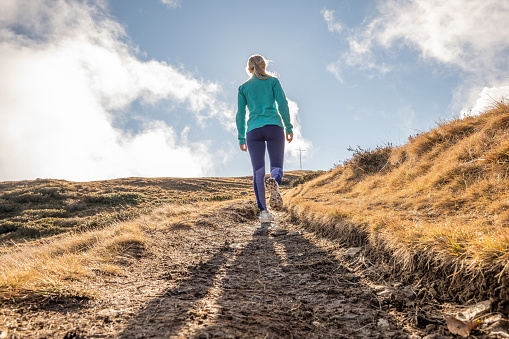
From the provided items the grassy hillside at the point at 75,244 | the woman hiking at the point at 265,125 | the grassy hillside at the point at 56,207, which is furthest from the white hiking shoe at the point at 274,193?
the grassy hillside at the point at 56,207

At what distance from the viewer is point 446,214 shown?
3.46 metres

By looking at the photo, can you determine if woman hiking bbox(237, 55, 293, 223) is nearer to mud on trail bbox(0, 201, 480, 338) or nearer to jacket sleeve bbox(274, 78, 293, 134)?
jacket sleeve bbox(274, 78, 293, 134)

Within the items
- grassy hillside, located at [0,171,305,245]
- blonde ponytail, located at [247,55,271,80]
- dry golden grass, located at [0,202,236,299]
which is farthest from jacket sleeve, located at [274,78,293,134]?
grassy hillside, located at [0,171,305,245]

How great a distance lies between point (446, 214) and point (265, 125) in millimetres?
3456

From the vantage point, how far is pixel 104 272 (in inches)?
110

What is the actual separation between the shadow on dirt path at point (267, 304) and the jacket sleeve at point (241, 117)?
10.7 ft

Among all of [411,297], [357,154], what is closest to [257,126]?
[411,297]

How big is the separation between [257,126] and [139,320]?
4365mm

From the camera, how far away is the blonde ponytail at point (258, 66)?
19.1ft

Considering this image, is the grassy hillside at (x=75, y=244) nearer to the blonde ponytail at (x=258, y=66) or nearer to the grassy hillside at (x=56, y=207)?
the grassy hillside at (x=56, y=207)

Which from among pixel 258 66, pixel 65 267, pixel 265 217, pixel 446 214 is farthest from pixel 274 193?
pixel 65 267

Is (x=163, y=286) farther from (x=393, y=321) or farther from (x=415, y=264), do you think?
(x=415, y=264)

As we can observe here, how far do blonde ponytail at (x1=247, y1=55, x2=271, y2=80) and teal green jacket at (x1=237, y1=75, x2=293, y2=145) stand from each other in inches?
3.9

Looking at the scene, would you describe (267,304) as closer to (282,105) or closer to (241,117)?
(282,105)
